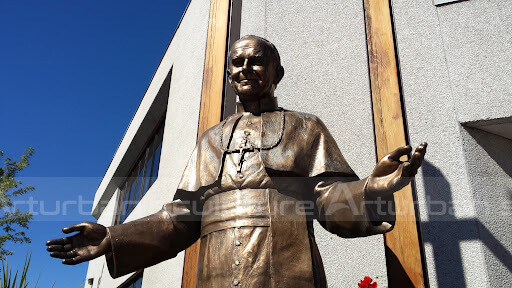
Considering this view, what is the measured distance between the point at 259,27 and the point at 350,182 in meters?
3.33

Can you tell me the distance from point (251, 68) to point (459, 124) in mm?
2073

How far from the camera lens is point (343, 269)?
12.0 ft

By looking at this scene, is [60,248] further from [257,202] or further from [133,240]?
[257,202]

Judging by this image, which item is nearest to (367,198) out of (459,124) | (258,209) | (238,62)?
(258,209)

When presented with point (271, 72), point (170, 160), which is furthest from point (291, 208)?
point (170, 160)

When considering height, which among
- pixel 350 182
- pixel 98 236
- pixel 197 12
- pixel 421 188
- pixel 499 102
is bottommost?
pixel 98 236

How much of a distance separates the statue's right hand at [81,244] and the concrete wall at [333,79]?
1975 mm

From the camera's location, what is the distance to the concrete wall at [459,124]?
3.34 metres

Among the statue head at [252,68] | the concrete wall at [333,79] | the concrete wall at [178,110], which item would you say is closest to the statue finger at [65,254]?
the statue head at [252,68]

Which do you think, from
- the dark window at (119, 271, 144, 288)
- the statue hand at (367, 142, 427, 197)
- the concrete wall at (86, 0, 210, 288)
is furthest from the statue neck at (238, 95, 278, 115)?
the dark window at (119, 271, 144, 288)

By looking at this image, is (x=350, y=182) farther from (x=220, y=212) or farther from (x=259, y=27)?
(x=259, y=27)

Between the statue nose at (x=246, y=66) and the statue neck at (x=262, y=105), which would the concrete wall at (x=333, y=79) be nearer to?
the statue neck at (x=262, y=105)

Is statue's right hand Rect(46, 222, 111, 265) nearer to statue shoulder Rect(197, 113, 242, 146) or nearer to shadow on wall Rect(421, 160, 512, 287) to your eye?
statue shoulder Rect(197, 113, 242, 146)

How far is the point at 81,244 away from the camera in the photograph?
229 centimetres
